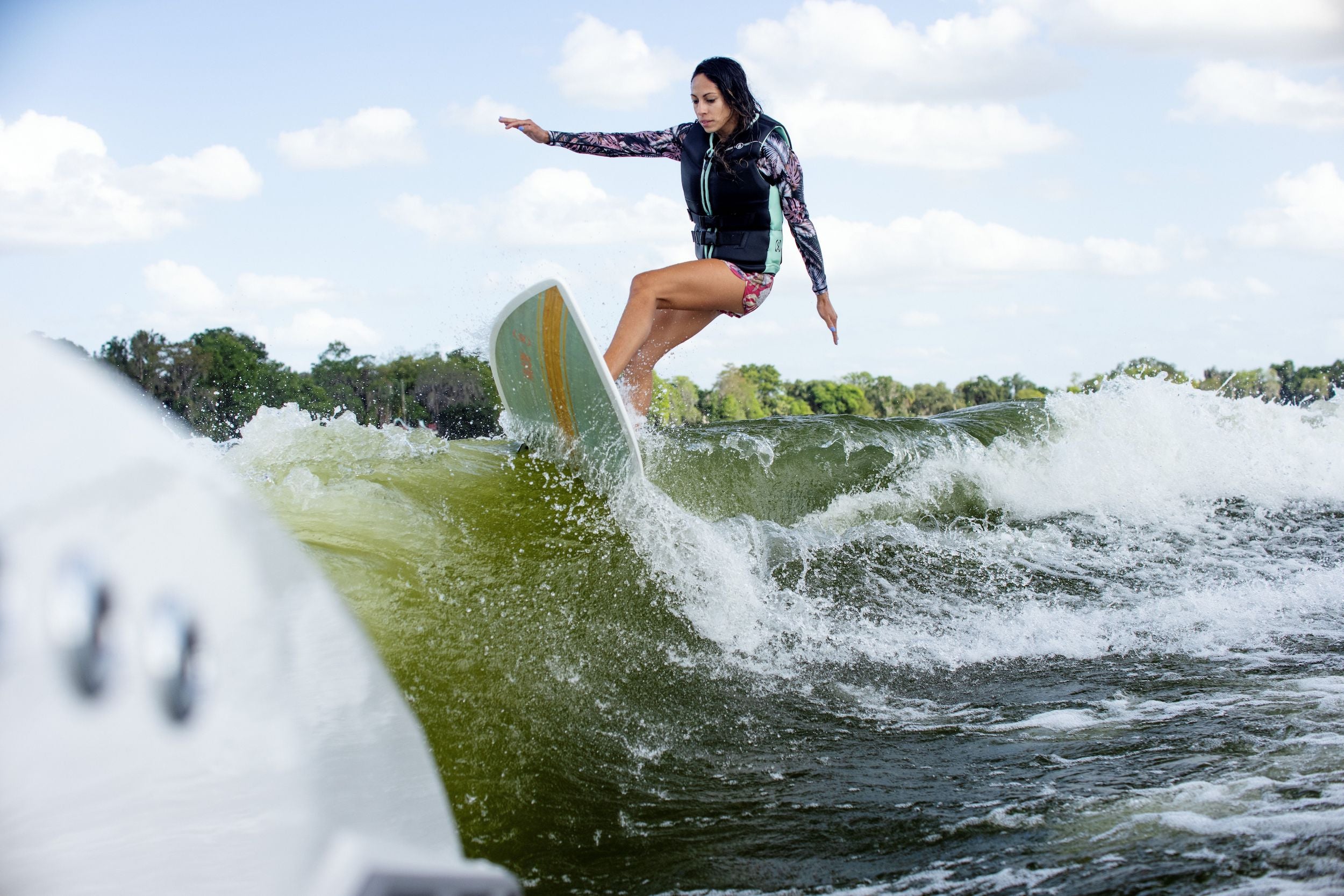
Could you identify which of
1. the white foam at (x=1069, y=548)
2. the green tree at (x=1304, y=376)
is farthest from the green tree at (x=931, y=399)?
the white foam at (x=1069, y=548)

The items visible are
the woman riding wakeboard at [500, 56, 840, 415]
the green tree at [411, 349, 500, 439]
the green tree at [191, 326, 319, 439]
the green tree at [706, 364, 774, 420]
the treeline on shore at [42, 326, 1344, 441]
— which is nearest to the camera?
the woman riding wakeboard at [500, 56, 840, 415]

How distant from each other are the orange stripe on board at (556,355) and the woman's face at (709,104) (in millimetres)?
1099

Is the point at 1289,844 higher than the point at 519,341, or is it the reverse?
the point at 519,341

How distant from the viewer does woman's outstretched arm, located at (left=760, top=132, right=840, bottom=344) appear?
4.02 meters

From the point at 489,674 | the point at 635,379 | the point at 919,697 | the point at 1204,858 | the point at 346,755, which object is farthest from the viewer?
the point at 635,379

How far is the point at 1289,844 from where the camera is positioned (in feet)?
6.36

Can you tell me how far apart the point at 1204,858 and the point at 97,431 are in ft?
6.70

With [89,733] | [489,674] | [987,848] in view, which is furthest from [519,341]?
[89,733]

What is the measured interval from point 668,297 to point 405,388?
1460 centimetres

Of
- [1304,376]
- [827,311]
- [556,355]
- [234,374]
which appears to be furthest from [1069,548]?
[234,374]

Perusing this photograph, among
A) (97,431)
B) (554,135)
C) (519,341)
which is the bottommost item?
(97,431)

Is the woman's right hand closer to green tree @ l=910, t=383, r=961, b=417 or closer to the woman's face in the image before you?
the woman's face

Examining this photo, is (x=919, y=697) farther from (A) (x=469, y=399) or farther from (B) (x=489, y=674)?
(A) (x=469, y=399)

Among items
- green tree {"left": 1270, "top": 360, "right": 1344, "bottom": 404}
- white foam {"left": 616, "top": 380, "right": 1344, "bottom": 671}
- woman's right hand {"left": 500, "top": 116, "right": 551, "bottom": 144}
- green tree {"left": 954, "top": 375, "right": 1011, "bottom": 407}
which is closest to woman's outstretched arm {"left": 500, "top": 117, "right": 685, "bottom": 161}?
woman's right hand {"left": 500, "top": 116, "right": 551, "bottom": 144}
